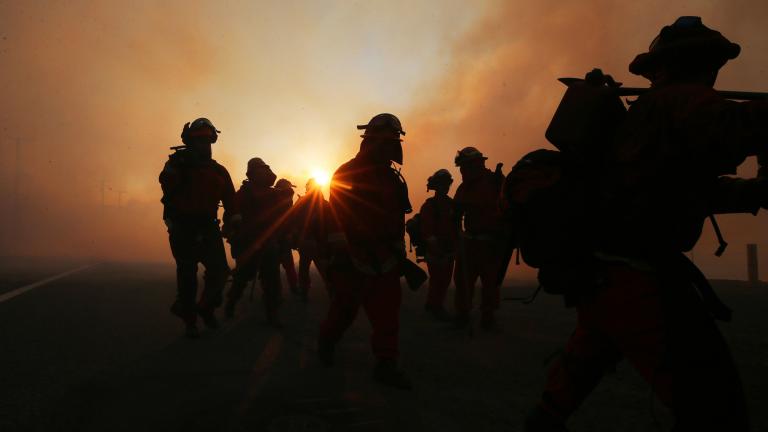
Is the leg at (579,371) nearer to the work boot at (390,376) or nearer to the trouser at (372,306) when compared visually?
the work boot at (390,376)

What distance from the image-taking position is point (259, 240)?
744 centimetres

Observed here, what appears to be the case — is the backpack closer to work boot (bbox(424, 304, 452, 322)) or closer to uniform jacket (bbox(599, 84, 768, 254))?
work boot (bbox(424, 304, 452, 322))

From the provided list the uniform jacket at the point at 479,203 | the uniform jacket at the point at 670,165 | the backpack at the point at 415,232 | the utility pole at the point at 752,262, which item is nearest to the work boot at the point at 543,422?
the uniform jacket at the point at 670,165

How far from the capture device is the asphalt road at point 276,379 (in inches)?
124

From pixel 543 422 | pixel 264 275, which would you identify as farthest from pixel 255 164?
pixel 543 422

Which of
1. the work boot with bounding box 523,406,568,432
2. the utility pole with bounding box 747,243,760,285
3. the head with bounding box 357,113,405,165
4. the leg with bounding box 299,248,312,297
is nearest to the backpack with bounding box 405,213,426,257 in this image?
the head with bounding box 357,113,405,165

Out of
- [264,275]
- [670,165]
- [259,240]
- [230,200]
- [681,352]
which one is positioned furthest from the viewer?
[259,240]

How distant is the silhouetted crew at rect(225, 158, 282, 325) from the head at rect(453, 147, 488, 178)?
114 inches

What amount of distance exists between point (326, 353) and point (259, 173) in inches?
167

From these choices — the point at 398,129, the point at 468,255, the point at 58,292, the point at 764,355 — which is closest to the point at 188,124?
the point at 398,129

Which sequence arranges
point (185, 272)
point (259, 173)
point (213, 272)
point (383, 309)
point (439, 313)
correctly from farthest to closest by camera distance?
point (259, 173), point (439, 313), point (213, 272), point (185, 272), point (383, 309)

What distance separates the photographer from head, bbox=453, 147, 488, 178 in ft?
24.5

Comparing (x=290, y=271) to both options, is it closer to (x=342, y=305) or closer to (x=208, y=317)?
(x=208, y=317)

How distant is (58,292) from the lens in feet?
31.5
